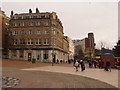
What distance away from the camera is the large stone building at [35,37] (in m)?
49.5

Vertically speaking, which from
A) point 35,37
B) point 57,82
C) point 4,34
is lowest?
point 57,82

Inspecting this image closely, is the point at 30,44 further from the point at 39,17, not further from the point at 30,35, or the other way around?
the point at 39,17

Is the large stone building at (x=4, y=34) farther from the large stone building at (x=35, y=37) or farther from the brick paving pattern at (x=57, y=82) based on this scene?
the brick paving pattern at (x=57, y=82)

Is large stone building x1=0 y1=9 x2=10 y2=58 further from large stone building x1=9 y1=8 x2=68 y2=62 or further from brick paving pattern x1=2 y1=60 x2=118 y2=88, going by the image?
brick paving pattern x1=2 y1=60 x2=118 y2=88

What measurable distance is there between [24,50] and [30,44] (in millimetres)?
2777

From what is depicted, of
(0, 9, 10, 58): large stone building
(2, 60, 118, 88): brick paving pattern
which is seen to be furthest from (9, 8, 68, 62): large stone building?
(2, 60, 118, 88): brick paving pattern

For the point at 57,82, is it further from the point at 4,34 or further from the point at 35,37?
the point at 4,34

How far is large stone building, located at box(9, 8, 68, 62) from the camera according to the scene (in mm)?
49469

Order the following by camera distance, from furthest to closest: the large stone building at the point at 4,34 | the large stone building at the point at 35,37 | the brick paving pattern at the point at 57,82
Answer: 1. the large stone building at the point at 4,34
2. the large stone building at the point at 35,37
3. the brick paving pattern at the point at 57,82

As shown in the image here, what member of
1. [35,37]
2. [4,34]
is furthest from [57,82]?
[4,34]

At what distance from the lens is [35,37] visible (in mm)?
50625

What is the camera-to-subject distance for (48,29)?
5012 centimetres

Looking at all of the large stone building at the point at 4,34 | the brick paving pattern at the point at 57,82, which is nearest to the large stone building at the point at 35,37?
the large stone building at the point at 4,34

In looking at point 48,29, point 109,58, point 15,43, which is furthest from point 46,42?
point 109,58
